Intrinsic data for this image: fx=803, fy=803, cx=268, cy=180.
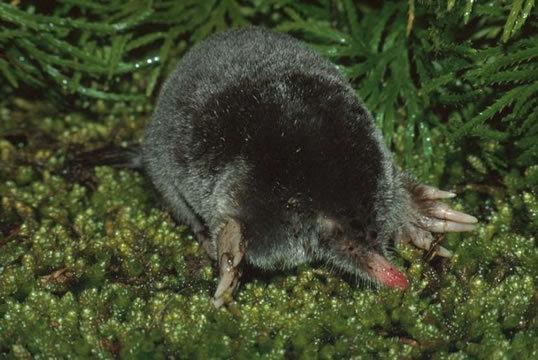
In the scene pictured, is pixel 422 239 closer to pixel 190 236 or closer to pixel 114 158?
pixel 190 236

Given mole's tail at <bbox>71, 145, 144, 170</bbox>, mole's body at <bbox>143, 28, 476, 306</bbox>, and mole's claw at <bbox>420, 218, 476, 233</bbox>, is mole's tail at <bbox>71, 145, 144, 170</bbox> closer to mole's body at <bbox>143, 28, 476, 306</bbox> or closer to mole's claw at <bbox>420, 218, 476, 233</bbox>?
mole's body at <bbox>143, 28, 476, 306</bbox>

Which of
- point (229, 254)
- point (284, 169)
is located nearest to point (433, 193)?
point (284, 169)

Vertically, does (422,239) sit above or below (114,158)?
above

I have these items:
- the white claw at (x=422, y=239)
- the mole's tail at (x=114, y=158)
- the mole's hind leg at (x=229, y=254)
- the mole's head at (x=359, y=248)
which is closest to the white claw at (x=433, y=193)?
the white claw at (x=422, y=239)

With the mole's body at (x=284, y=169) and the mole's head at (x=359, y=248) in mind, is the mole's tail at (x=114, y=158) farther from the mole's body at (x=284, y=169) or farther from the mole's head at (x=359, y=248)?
the mole's head at (x=359, y=248)

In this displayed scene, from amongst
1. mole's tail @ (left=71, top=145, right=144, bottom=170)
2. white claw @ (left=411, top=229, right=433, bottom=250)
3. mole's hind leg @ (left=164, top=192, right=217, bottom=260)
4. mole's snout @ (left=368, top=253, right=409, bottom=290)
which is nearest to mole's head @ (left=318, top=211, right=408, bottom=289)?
mole's snout @ (left=368, top=253, right=409, bottom=290)

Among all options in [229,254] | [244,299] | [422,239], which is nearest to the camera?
[229,254]
